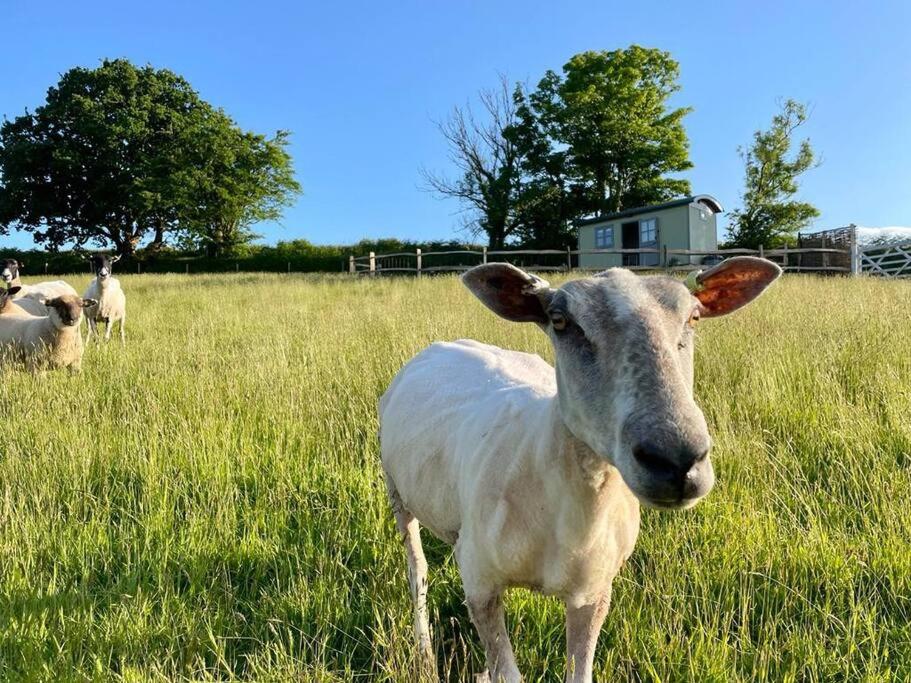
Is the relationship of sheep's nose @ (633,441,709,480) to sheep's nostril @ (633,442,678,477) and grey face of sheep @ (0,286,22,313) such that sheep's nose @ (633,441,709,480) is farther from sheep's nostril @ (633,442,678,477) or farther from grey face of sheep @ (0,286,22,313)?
grey face of sheep @ (0,286,22,313)

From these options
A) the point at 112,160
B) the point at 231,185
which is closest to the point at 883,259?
the point at 231,185

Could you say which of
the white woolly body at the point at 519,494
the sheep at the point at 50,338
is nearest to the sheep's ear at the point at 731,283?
the white woolly body at the point at 519,494

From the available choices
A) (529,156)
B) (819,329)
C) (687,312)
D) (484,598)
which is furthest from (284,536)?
(529,156)

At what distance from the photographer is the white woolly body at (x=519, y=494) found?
1.69 m

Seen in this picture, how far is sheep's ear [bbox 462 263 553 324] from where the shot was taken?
1889mm

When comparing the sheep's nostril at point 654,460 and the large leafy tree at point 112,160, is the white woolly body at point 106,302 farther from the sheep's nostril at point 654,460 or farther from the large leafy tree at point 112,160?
the large leafy tree at point 112,160

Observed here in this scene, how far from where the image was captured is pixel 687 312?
1.61 metres

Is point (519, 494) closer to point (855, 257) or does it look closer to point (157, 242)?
point (855, 257)

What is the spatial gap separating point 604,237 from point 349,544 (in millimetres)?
30528

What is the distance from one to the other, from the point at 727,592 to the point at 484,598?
1.18m

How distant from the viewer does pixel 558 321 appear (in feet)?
5.44

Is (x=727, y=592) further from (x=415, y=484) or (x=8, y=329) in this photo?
(x=8, y=329)

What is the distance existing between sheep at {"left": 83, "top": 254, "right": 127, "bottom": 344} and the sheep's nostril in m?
9.59

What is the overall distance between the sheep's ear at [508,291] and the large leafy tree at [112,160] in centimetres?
4468
